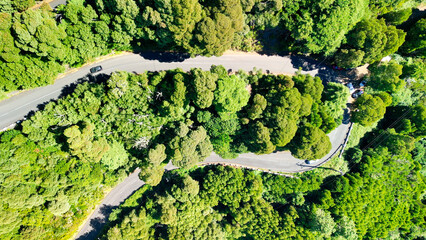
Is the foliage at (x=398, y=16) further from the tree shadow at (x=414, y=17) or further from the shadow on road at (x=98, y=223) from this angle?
the shadow on road at (x=98, y=223)

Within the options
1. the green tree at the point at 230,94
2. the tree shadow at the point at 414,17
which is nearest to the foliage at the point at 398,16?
the tree shadow at the point at 414,17

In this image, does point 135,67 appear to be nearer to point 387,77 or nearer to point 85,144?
point 85,144

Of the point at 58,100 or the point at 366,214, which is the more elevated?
the point at 58,100

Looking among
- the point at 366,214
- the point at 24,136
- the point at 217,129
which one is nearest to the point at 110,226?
the point at 24,136

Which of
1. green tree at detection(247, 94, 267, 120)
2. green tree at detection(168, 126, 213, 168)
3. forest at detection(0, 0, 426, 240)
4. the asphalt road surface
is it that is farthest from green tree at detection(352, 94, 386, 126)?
green tree at detection(168, 126, 213, 168)

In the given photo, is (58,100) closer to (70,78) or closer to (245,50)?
(70,78)

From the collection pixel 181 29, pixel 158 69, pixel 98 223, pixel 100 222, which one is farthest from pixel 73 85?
pixel 98 223

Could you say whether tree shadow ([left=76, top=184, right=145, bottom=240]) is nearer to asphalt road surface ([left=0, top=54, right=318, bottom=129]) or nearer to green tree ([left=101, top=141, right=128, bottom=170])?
green tree ([left=101, top=141, right=128, bottom=170])
